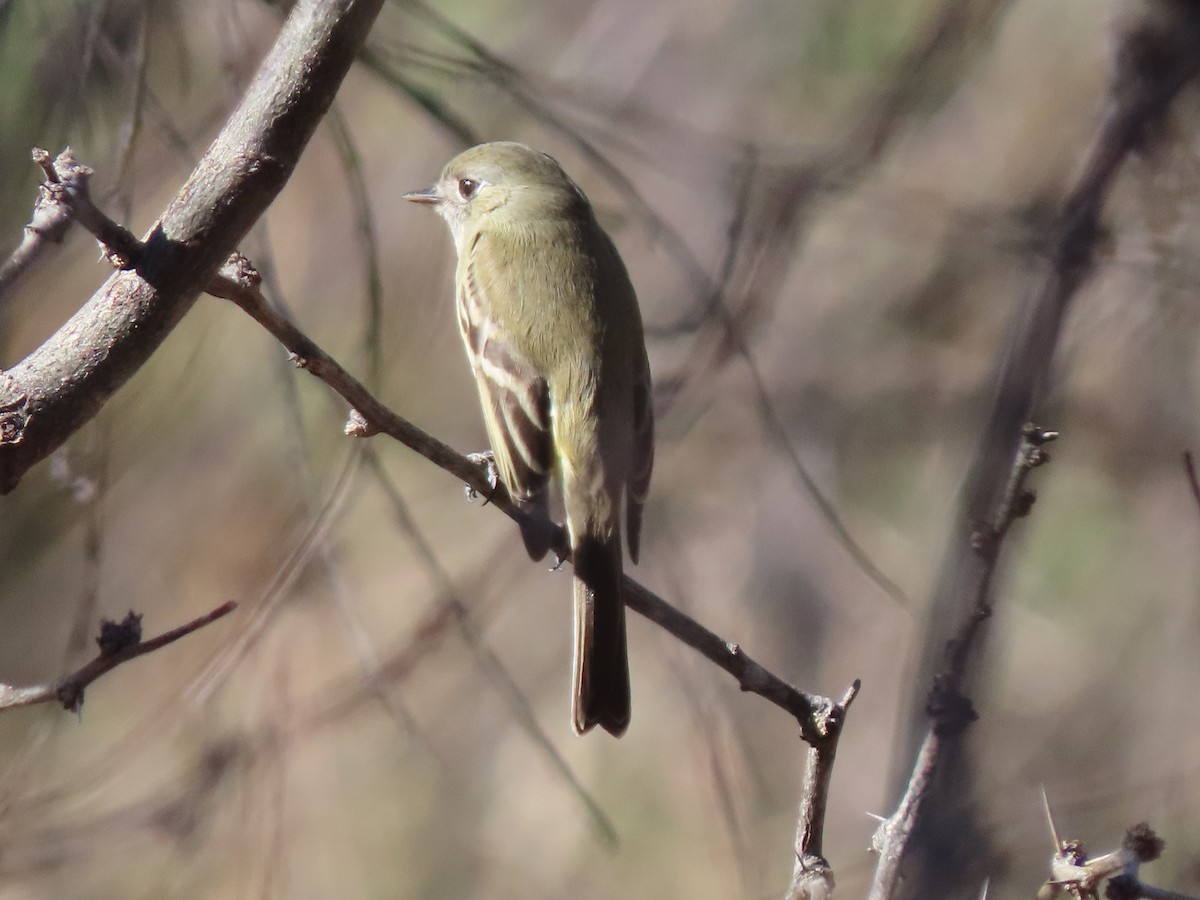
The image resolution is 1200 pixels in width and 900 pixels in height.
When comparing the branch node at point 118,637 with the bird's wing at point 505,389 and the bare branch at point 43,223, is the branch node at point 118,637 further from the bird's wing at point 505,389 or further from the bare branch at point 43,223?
the bird's wing at point 505,389

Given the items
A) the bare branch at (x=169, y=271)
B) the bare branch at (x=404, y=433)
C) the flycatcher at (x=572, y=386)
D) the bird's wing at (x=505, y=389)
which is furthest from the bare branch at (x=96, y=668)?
the bird's wing at (x=505, y=389)

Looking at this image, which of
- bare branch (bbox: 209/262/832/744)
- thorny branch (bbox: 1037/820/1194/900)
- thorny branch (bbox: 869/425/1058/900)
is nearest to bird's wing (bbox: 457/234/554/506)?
bare branch (bbox: 209/262/832/744)

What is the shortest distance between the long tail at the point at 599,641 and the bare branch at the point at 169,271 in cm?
106

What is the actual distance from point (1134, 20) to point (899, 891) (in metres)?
2.30

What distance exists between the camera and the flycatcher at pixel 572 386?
226cm

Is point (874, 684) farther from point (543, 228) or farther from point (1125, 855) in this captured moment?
point (1125, 855)

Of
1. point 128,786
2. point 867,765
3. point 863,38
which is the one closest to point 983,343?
point 863,38

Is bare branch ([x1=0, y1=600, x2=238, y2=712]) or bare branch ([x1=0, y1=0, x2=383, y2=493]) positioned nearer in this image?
bare branch ([x1=0, y1=600, x2=238, y2=712])

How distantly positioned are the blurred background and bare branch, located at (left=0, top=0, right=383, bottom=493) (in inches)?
68.1

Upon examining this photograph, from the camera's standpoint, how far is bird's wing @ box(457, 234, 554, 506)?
2316mm

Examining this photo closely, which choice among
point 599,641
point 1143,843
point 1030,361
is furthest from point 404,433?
point 1030,361

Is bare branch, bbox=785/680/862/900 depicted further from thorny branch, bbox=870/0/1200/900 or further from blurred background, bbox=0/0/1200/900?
blurred background, bbox=0/0/1200/900

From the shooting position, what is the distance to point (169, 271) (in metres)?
1.28

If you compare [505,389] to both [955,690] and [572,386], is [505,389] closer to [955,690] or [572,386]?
[572,386]
